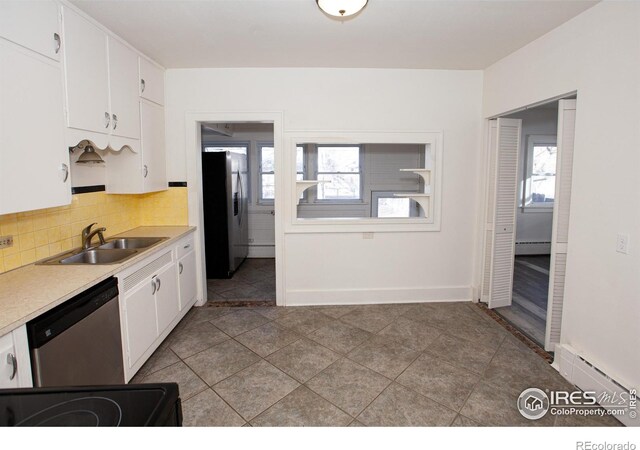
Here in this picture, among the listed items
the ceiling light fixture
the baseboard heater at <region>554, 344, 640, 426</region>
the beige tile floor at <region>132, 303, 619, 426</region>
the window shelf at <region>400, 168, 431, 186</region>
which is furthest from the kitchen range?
the window shelf at <region>400, 168, 431, 186</region>

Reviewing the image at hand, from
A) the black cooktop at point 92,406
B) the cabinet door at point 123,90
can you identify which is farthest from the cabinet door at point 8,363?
the cabinet door at point 123,90

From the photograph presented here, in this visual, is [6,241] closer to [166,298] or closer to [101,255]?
[101,255]

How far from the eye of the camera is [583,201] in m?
2.29

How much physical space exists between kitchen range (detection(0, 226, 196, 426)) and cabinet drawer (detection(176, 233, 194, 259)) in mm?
89

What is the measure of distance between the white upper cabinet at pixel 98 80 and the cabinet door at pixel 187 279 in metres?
1.26

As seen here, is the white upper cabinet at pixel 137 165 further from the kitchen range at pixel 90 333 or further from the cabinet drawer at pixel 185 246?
the cabinet drawer at pixel 185 246

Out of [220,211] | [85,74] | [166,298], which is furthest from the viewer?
[220,211]

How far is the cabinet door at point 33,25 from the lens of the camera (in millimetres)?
1647

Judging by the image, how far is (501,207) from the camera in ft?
11.6

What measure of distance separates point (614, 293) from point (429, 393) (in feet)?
4.28

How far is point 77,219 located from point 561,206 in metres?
3.85

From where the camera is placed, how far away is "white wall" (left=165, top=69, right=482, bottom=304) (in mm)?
3498

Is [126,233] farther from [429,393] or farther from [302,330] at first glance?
[429,393]

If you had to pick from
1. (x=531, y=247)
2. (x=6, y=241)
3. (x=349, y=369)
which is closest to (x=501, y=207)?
(x=349, y=369)
